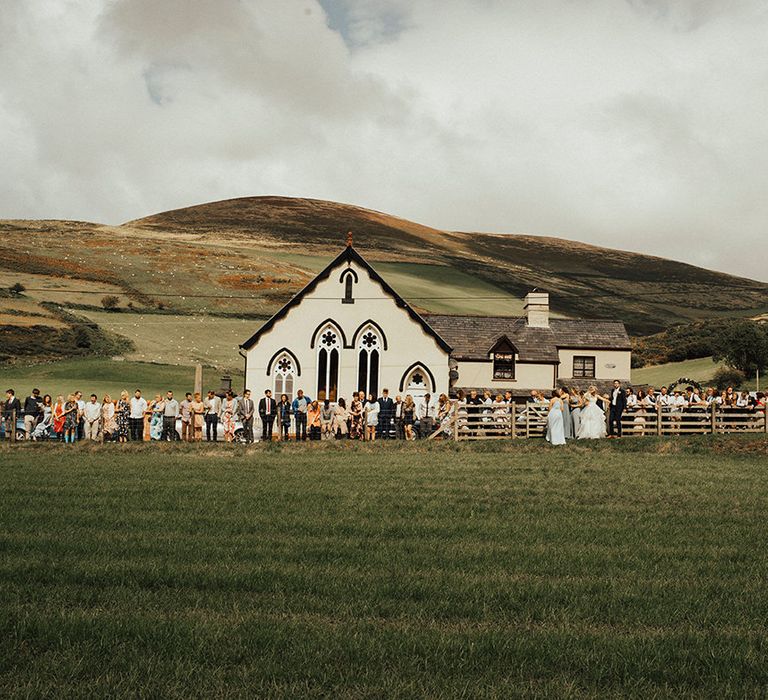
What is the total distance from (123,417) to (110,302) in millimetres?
53643

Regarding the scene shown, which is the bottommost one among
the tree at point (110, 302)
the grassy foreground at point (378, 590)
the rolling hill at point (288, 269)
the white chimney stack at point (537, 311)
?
the grassy foreground at point (378, 590)

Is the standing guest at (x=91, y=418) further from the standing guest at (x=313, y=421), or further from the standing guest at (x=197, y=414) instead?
the standing guest at (x=313, y=421)

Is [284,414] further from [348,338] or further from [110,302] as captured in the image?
[110,302]

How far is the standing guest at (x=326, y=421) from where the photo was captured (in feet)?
110

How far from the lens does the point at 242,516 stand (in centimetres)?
1341

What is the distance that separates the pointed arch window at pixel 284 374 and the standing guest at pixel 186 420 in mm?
11866

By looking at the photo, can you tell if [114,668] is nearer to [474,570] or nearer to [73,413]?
[474,570]

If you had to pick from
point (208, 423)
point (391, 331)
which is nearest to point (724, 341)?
point (391, 331)

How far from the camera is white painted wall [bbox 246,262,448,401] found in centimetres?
4331

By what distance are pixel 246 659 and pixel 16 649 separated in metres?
1.66

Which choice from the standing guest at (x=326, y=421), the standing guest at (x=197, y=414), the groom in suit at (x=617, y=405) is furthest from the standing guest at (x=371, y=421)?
Result: the groom in suit at (x=617, y=405)

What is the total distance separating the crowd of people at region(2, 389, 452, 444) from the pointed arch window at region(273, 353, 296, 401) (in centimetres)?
895

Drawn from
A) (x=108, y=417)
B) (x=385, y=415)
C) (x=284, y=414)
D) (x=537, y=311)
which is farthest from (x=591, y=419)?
(x=537, y=311)

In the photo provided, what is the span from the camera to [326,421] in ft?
110
